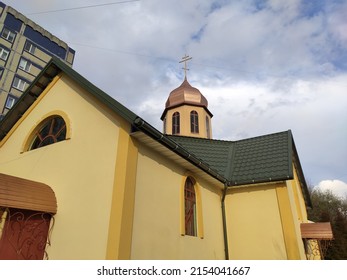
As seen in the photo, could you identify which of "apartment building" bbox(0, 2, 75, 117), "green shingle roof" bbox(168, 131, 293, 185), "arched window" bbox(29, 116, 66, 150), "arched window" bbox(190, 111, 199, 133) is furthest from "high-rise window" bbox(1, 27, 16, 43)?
"arched window" bbox(29, 116, 66, 150)

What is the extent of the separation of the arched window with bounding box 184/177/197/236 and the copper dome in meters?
10.9

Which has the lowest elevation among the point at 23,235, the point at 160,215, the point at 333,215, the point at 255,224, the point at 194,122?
the point at 23,235

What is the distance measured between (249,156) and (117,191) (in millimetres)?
7066

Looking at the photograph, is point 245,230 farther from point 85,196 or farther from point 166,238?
point 85,196

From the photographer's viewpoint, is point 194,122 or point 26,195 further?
point 194,122

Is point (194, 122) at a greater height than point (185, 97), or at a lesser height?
lesser

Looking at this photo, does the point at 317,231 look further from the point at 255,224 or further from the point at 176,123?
the point at 176,123

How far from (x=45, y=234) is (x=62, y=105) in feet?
10.9

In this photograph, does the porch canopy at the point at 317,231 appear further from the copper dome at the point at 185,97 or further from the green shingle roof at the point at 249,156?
the copper dome at the point at 185,97

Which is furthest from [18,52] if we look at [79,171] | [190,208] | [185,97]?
[190,208]

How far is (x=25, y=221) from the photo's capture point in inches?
212

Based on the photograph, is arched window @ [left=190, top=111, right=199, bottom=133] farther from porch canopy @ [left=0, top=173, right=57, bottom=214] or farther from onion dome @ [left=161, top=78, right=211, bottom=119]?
porch canopy @ [left=0, top=173, right=57, bottom=214]

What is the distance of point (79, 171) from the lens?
5.73 metres
